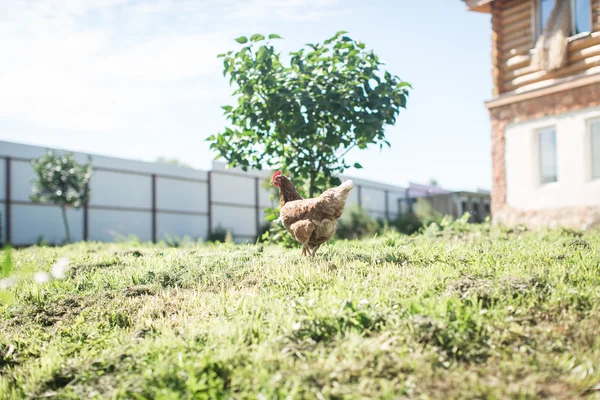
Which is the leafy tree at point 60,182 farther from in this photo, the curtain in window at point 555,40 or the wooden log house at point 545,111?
the curtain in window at point 555,40

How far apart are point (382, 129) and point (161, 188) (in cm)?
Result: 1302

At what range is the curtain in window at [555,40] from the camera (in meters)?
10.7

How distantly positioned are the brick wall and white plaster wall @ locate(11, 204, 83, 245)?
38.2 ft

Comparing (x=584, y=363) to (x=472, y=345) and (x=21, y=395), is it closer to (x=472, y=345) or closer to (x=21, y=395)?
(x=472, y=345)

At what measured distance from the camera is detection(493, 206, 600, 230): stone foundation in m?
10.2

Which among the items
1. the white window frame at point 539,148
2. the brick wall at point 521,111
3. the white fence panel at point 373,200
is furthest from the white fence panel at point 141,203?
the white window frame at point 539,148

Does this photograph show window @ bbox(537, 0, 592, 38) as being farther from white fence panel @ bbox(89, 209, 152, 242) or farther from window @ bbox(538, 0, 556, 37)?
white fence panel @ bbox(89, 209, 152, 242)

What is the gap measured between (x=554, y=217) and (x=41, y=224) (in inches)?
516

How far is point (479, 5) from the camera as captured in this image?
12.2 m

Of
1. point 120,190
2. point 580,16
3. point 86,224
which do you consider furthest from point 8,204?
point 580,16

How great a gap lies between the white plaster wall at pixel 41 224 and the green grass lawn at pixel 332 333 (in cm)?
1145

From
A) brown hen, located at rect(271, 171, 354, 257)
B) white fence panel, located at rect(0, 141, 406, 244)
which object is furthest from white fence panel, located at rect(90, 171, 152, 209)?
brown hen, located at rect(271, 171, 354, 257)

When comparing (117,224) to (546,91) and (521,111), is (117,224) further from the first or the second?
(546,91)

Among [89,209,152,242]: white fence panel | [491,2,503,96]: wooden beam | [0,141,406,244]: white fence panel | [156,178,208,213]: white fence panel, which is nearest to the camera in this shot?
[491,2,503,96]: wooden beam
